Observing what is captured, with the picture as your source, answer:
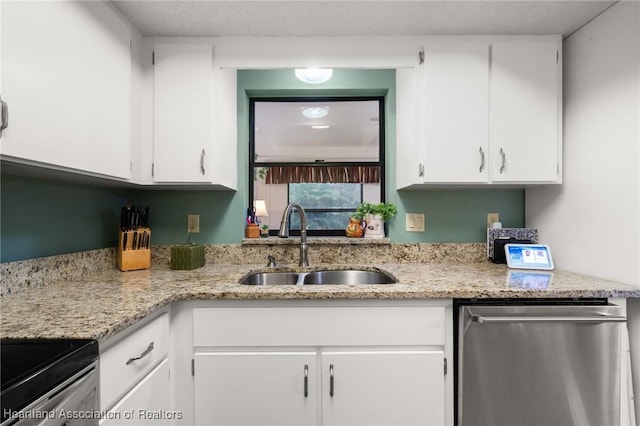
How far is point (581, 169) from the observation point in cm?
164

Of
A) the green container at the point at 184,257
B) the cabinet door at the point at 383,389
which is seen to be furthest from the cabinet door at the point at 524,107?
the green container at the point at 184,257

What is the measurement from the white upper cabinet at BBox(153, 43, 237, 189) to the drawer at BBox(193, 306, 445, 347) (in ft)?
2.46

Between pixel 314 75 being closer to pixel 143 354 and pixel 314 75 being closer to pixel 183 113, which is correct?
pixel 183 113

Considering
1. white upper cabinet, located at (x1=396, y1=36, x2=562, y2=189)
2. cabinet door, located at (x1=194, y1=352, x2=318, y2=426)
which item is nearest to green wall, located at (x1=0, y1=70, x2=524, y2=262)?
white upper cabinet, located at (x1=396, y1=36, x2=562, y2=189)

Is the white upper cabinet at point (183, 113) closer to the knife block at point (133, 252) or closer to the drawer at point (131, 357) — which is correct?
the knife block at point (133, 252)

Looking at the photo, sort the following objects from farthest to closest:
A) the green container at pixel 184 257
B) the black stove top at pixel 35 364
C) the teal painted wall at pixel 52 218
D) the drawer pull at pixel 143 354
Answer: the green container at pixel 184 257 → the teal painted wall at pixel 52 218 → the drawer pull at pixel 143 354 → the black stove top at pixel 35 364

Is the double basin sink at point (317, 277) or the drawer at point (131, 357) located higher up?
the double basin sink at point (317, 277)

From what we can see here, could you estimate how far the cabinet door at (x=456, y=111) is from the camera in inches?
67.4

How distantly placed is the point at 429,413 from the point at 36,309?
1.49m

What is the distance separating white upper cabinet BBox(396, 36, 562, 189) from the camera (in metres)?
1.71

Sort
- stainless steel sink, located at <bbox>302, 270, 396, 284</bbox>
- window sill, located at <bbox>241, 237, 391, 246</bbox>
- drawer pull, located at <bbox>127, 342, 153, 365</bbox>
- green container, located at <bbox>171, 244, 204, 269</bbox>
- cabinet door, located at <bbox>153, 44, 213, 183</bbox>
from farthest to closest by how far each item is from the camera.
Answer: window sill, located at <bbox>241, 237, 391, 246</bbox> → stainless steel sink, located at <bbox>302, 270, 396, 284</bbox> → green container, located at <bbox>171, 244, 204, 269</bbox> → cabinet door, located at <bbox>153, 44, 213, 183</bbox> → drawer pull, located at <bbox>127, 342, 153, 365</bbox>

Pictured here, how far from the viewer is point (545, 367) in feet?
4.32

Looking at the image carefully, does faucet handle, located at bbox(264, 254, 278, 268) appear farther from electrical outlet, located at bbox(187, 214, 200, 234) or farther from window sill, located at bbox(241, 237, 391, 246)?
electrical outlet, located at bbox(187, 214, 200, 234)

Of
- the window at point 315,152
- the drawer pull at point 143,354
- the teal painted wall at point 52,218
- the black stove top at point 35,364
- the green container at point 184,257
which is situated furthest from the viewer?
the window at point 315,152
